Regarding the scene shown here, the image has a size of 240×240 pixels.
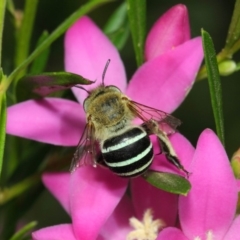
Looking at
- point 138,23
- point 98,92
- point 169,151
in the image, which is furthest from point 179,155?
point 138,23

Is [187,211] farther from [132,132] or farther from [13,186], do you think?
[13,186]

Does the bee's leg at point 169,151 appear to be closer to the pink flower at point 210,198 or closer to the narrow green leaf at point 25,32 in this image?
the pink flower at point 210,198

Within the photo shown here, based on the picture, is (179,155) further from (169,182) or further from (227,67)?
(227,67)

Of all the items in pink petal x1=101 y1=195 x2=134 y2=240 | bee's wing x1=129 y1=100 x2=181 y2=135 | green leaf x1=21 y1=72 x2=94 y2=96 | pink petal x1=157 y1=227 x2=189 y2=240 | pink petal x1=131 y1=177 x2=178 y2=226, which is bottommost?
pink petal x1=101 y1=195 x2=134 y2=240

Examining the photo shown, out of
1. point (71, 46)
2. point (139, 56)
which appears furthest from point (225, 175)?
point (71, 46)

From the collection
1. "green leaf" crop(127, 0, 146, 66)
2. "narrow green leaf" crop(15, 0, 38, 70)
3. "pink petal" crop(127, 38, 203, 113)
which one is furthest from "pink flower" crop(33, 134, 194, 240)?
"narrow green leaf" crop(15, 0, 38, 70)

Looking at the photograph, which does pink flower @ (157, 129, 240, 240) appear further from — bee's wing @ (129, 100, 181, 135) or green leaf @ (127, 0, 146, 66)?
green leaf @ (127, 0, 146, 66)
